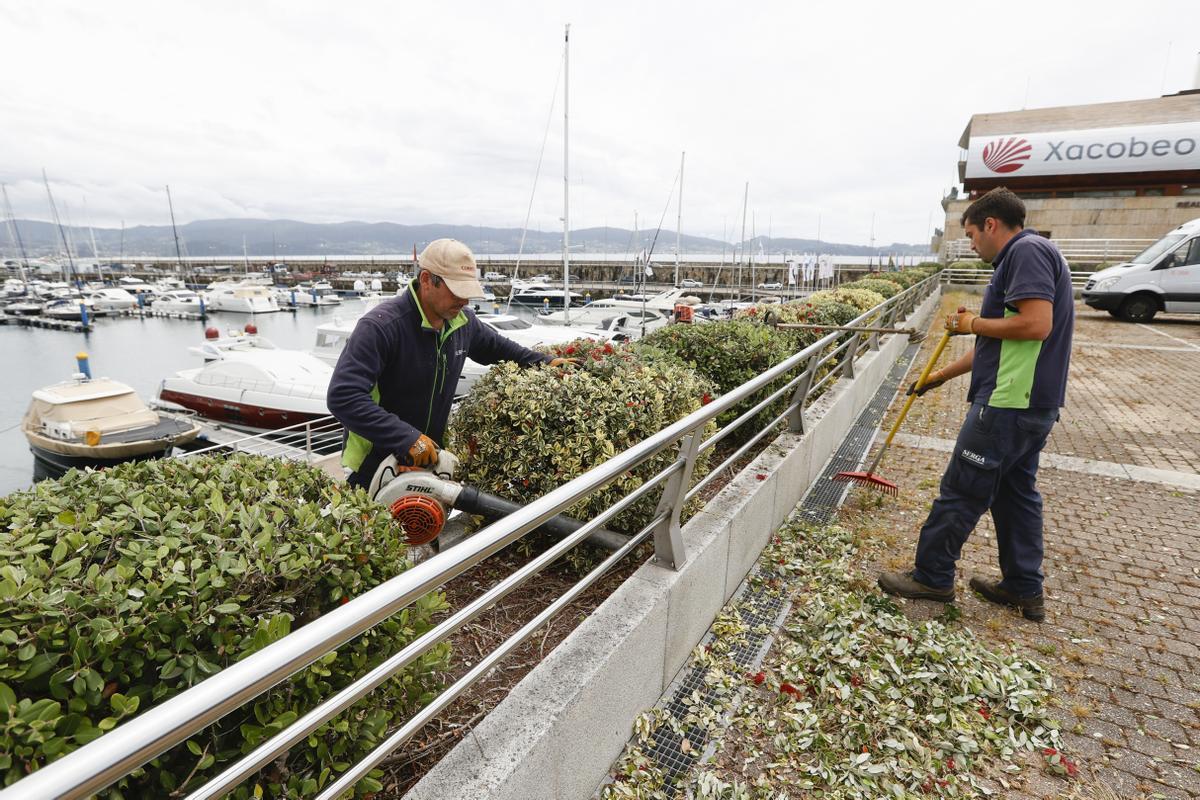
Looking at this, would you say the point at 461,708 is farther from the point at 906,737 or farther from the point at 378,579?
the point at 906,737

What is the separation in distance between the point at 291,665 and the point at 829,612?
3180 millimetres

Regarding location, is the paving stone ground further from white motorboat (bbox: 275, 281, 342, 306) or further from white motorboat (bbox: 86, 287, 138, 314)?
white motorboat (bbox: 86, 287, 138, 314)

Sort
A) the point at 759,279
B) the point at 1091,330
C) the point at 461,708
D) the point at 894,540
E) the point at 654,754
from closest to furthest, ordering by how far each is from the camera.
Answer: the point at 461,708 → the point at 654,754 → the point at 894,540 → the point at 1091,330 → the point at 759,279

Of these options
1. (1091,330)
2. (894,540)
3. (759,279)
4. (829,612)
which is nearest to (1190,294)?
(1091,330)

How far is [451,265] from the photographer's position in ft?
10.5

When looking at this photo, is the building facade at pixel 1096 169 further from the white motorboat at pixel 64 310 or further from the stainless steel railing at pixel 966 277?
the white motorboat at pixel 64 310

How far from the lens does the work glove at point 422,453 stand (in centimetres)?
297

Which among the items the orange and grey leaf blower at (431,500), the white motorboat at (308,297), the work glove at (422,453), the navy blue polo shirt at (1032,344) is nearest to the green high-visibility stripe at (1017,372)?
the navy blue polo shirt at (1032,344)

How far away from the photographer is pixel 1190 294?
1552 cm

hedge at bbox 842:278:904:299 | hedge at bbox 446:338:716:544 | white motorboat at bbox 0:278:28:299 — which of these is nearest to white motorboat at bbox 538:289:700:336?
hedge at bbox 842:278:904:299

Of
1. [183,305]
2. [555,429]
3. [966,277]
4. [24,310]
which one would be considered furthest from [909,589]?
[24,310]

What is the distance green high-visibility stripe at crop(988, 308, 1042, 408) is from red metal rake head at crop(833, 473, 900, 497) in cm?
189

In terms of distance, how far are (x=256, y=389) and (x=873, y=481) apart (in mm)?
12649

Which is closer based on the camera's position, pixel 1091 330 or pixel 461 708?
pixel 461 708
